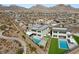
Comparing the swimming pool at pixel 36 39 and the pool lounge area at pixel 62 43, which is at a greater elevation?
the swimming pool at pixel 36 39

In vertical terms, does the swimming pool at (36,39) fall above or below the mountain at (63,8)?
below

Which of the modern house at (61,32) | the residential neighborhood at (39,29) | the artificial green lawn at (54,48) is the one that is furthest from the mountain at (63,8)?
the artificial green lawn at (54,48)

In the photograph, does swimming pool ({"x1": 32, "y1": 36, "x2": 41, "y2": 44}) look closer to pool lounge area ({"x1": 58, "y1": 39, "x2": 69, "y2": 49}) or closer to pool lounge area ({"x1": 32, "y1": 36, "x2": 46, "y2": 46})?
pool lounge area ({"x1": 32, "y1": 36, "x2": 46, "y2": 46})

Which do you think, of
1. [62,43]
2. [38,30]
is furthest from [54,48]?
[38,30]

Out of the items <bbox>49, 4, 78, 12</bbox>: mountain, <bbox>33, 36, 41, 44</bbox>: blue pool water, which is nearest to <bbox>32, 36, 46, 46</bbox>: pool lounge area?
<bbox>33, 36, 41, 44</bbox>: blue pool water

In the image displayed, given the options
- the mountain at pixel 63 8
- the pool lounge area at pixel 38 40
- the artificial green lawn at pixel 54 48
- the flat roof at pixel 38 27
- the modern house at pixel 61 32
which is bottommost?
the artificial green lawn at pixel 54 48

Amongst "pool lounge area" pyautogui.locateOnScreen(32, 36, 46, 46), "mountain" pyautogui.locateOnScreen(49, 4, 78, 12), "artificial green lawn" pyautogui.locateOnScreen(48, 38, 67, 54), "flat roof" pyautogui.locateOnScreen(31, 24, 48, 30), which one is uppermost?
"mountain" pyautogui.locateOnScreen(49, 4, 78, 12)

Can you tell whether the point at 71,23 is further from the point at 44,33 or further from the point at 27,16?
the point at 27,16

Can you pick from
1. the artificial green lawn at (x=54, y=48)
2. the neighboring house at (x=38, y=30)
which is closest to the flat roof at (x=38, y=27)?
the neighboring house at (x=38, y=30)

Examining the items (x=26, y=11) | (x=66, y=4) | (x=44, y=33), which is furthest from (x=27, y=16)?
(x=66, y=4)

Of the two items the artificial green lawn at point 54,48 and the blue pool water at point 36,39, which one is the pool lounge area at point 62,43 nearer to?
the artificial green lawn at point 54,48

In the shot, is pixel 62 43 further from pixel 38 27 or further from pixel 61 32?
pixel 38 27

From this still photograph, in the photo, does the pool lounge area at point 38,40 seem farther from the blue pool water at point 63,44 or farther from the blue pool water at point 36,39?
the blue pool water at point 63,44
